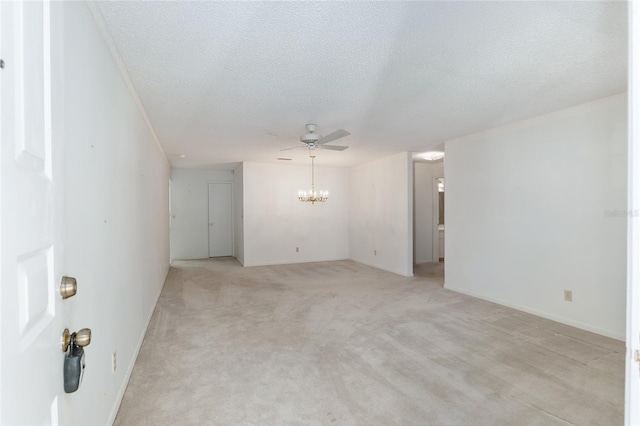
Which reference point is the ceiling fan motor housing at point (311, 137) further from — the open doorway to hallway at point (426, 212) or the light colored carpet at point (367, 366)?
the open doorway to hallway at point (426, 212)

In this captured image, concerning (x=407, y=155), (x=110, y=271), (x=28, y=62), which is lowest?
(x=110, y=271)

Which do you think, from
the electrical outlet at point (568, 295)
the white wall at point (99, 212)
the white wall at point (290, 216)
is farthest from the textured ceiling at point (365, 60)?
the white wall at point (290, 216)

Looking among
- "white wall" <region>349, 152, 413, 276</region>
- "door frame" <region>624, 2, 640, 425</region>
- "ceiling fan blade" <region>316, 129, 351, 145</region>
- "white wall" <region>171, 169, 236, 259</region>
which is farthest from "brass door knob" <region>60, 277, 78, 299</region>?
"white wall" <region>171, 169, 236, 259</region>

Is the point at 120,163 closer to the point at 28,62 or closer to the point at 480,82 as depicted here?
the point at 28,62

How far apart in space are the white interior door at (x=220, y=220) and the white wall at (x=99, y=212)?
19.2 ft

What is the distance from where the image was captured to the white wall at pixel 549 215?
10.6 feet

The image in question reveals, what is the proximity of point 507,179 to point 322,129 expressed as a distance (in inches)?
102

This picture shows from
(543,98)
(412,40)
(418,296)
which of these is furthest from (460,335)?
(412,40)

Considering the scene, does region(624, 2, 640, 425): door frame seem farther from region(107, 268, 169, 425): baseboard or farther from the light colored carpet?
region(107, 268, 169, 425): baseboard

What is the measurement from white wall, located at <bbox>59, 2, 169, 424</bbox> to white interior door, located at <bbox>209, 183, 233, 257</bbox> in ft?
19.2

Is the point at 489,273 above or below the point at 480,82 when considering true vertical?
below

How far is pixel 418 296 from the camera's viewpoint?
15.5ft

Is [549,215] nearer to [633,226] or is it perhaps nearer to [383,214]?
[383,214]

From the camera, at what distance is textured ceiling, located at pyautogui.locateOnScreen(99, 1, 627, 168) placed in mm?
1817
